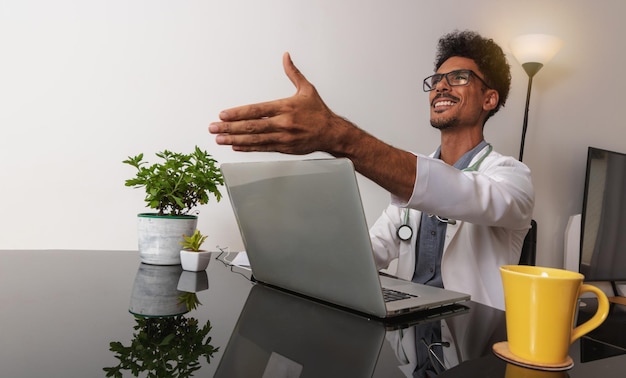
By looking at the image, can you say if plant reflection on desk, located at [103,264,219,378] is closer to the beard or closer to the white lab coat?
the white lab coat

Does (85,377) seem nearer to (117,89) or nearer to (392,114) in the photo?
(117,89)

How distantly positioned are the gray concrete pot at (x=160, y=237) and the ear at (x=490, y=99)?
116 cm

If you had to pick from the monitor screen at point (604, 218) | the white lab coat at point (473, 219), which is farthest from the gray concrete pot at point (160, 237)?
the monitor screen at point (604, 218)

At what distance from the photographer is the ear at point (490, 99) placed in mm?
1753

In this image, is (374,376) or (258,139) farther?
(258,139)

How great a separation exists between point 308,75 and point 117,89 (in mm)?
709

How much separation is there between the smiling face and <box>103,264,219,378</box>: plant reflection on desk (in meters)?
1.18

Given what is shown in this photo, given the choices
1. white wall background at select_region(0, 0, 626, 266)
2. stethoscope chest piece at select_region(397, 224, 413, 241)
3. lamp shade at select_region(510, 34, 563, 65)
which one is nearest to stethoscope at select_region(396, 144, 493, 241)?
stethoscope chest piece at select_region(397, 224, 413, 241)

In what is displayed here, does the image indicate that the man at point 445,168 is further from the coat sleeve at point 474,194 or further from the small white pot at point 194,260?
the small white pot at point 194,260

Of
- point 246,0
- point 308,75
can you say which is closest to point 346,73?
point 308,75

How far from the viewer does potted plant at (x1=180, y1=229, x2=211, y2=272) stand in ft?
3.41

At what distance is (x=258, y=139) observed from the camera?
0.68 m

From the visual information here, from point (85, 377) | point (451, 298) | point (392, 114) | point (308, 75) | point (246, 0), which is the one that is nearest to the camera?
point (85, 377)

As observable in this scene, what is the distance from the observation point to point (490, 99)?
176cm
